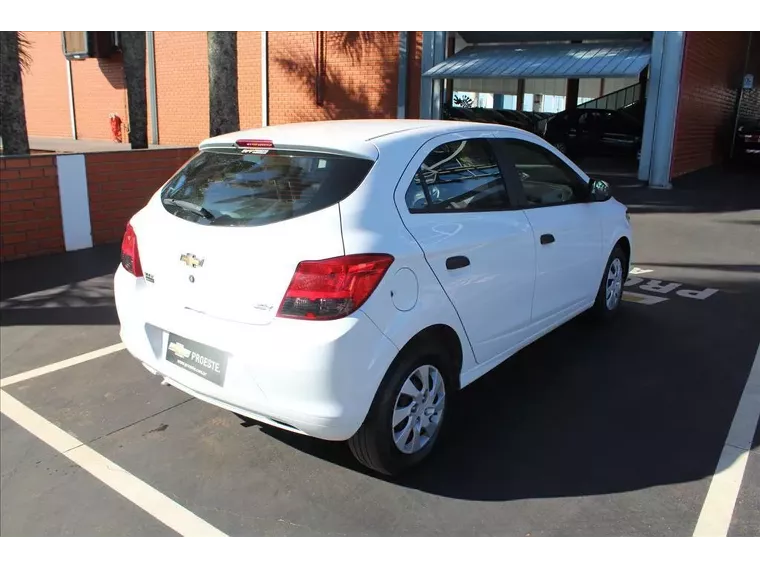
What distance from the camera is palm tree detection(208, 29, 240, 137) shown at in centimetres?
1028

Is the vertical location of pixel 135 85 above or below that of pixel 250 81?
below

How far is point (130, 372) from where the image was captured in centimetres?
443

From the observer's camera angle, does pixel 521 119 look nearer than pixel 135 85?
No

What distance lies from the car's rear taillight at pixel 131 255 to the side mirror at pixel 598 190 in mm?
3134

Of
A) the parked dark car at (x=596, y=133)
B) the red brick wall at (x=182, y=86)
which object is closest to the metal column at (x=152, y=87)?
the red brick wall at (x=182, y=86)

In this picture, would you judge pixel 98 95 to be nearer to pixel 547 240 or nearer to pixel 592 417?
pixel 547 240

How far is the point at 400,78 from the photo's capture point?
16.8 meters

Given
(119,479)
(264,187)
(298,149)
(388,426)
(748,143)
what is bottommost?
(119,479)

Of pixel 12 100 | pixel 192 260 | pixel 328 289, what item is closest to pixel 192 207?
pixel 192 260

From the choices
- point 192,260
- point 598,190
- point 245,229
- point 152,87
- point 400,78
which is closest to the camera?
point 245,229

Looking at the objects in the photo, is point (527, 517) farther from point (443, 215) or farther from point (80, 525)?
point (80, 525)

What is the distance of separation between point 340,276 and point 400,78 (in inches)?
595

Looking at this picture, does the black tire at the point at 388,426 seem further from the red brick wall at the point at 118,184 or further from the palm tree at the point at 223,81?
the palm tree at the point at 223,81

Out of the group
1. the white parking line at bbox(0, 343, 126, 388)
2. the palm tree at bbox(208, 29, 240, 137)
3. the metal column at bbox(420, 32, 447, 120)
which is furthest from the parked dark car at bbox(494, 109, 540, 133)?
the white parking line at bbox(0, 343, 126, 388)
